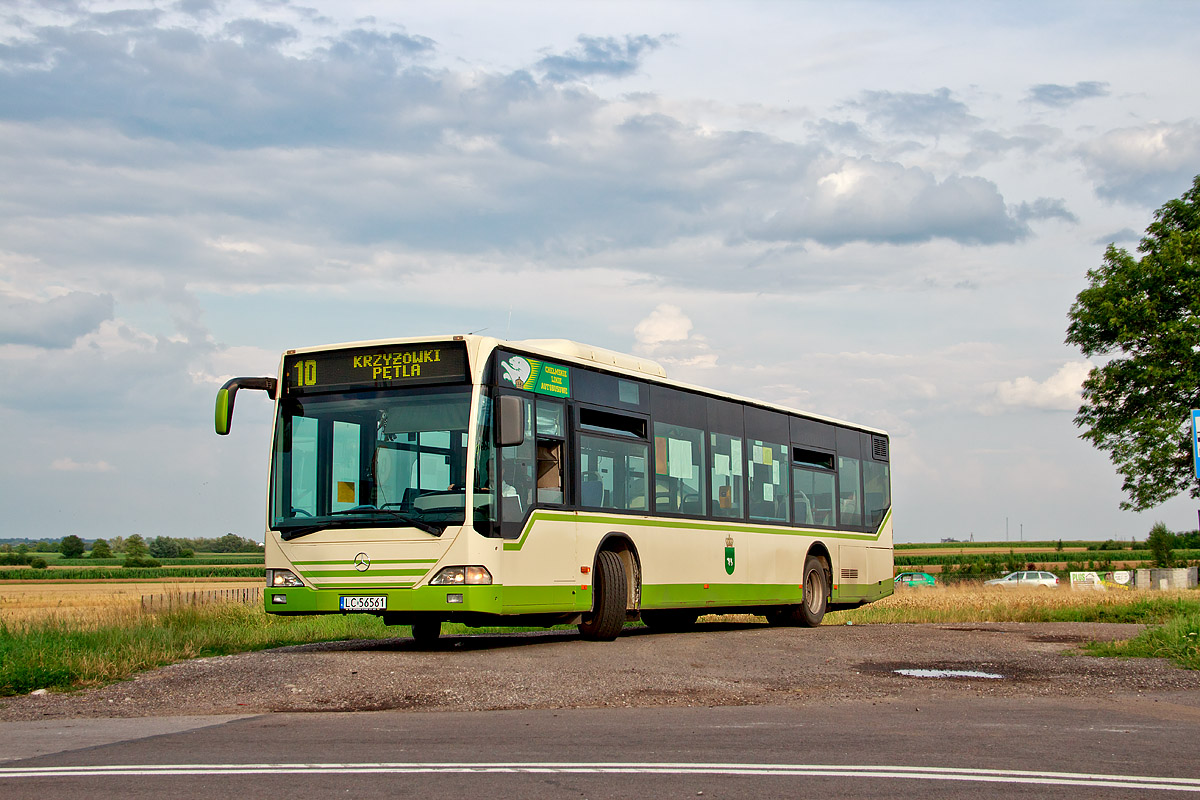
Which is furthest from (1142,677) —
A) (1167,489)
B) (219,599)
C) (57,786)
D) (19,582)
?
(19,582)

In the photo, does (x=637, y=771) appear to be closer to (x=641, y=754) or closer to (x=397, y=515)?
(x=641, y=754)

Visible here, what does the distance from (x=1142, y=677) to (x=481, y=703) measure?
21.9 feet

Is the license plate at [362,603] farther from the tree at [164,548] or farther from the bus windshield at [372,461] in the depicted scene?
the tree at [164,548]

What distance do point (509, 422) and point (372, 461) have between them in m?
1.66

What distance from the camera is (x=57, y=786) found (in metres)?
6.52

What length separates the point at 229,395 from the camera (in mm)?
13203

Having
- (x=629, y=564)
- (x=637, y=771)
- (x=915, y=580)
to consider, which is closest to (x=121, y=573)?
(x=915, y=580)

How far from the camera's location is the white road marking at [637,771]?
6582mm

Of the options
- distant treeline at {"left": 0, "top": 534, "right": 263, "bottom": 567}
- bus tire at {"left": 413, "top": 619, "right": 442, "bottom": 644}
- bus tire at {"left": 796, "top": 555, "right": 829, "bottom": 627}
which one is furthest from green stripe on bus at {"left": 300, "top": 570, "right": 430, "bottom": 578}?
distant treeline at {"left": 0, "top": 534, "right": 263, "bottom": 567}

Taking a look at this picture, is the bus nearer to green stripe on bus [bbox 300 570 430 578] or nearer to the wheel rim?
green stripe on bus [bbox 300 570 430 578]

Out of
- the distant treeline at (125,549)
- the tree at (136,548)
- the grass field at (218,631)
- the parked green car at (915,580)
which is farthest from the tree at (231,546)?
the grass field at (218,631)

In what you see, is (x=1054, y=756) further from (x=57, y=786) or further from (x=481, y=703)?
(x=57, y=786)

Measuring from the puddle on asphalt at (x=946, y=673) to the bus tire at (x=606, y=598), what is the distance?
364 centimetres

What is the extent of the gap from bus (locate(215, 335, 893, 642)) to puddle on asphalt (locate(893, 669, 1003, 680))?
12.5 feet
